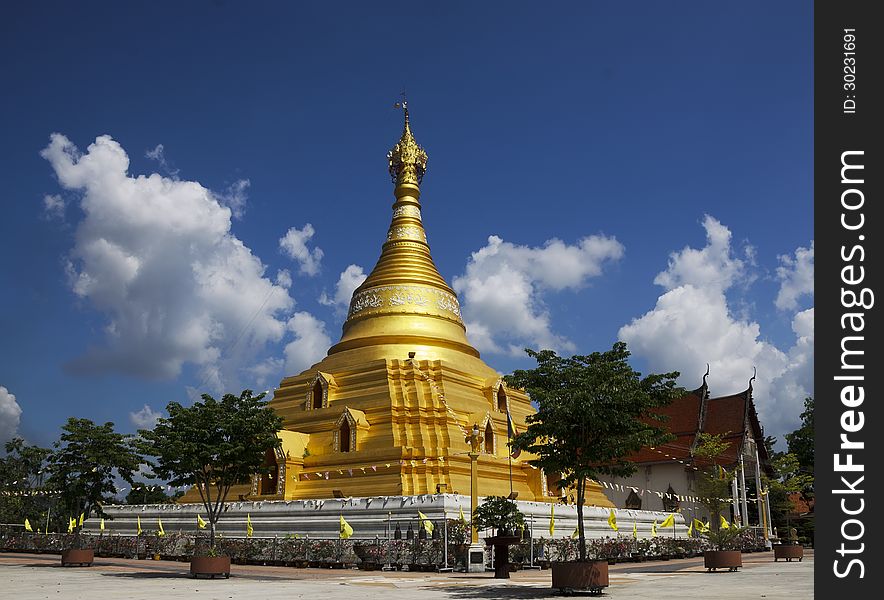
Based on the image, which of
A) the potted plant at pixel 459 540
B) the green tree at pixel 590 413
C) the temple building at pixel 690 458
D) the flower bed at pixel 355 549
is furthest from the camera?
the temple building at pixel 690 458

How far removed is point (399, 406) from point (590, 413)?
71.3 ft

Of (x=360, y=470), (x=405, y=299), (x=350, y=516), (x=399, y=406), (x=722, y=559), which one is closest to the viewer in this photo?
(x=722, y=559)

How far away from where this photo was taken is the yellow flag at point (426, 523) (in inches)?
1046

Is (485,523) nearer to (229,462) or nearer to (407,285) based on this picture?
(229,462)

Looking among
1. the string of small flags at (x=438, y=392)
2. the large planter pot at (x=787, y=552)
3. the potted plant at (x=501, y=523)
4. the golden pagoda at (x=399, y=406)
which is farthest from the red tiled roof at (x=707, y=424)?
the potted plant at (x=501, y=523)

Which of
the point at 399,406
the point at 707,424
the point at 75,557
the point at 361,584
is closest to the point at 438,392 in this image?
the point at 399,406

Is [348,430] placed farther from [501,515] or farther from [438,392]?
[501,515]

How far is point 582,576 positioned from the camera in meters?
15.7

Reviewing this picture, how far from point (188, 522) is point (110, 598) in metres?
22.6

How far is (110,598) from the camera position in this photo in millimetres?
14734

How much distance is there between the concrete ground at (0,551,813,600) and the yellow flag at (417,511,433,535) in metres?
2.15

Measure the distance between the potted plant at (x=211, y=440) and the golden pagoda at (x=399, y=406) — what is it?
28.9ft

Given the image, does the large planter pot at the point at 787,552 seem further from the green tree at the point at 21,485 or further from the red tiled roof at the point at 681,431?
the green tree at the point at 21,485

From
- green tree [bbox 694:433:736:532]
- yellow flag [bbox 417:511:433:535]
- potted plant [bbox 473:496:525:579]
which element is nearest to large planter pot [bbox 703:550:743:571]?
potted plant [bbox 473:496:525:579]
